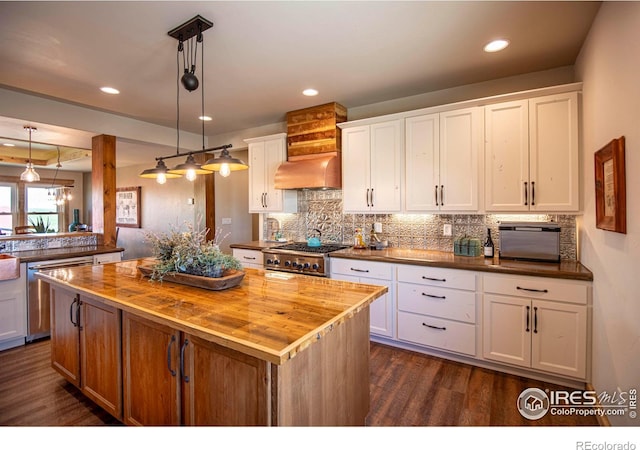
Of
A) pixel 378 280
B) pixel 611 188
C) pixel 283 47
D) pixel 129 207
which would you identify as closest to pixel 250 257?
pixel 378 280

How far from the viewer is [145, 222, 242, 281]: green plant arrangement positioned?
2.02 metres

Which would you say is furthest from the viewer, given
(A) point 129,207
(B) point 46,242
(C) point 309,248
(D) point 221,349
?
(A) point 129,207

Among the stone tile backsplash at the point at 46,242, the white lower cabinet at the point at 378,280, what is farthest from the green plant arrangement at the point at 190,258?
the stone tile backsplash at the point at 46,242

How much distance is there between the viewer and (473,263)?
2.66 metres

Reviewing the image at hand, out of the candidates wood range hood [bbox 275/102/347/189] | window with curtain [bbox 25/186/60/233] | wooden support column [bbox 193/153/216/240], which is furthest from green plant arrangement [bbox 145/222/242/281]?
window with curtain [bbox 25/186/60/233]

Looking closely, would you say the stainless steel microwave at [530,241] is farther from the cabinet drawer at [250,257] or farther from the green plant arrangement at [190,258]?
the cabinet drawer at [250,257]

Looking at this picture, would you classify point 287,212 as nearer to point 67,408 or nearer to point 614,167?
point 67,408

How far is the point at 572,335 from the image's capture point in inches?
89.7

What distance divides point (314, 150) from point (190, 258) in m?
2.22

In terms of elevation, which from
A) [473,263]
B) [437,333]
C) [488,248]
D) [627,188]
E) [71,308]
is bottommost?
[437,333]

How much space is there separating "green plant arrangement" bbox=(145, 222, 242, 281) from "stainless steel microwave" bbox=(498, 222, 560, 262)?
2315 mm

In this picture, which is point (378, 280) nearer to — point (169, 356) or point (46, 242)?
point (169, 356)

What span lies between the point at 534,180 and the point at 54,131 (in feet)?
17.8

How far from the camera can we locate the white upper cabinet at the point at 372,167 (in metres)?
3.33
